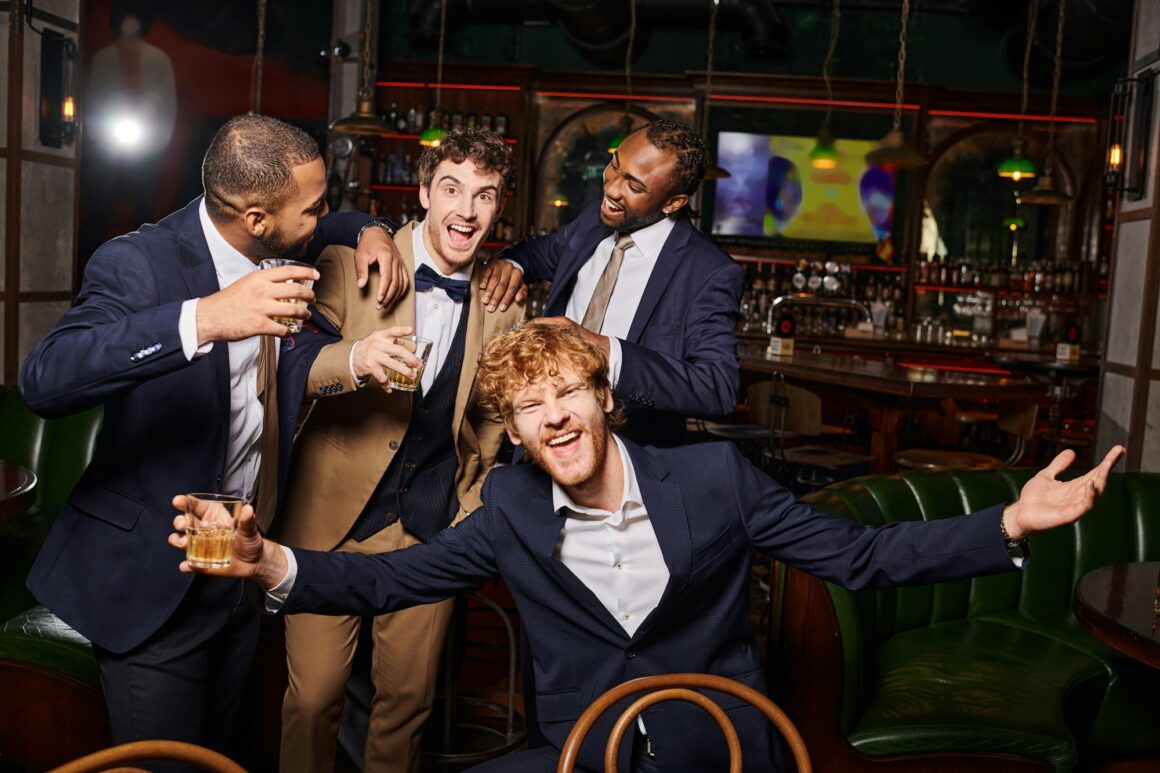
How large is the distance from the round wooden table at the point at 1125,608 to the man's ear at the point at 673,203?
1.32m

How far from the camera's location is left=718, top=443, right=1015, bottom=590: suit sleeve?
1770 mm

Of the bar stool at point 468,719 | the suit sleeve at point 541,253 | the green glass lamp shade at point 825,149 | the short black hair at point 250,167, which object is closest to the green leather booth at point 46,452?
the bar stool at point 468,719

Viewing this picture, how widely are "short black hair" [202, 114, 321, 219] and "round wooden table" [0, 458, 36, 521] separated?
1226 millimetres

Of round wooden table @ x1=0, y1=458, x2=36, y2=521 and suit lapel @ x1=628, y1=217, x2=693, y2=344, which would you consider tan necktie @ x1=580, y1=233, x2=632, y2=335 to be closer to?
suit lapel @ x1=628, y1=217, x2=693, y2=344

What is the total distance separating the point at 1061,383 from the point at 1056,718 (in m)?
4.83

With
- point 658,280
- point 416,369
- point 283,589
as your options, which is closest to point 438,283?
point 416,369

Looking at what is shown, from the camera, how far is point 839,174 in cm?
913

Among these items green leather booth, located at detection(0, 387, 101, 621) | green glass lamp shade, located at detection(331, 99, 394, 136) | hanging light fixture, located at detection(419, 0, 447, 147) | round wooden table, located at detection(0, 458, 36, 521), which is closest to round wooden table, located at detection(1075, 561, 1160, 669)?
round wooden table, located at detection(0, 458, 36, 521)

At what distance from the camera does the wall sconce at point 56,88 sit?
5.38 meters

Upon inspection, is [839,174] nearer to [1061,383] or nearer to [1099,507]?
[1061,383]

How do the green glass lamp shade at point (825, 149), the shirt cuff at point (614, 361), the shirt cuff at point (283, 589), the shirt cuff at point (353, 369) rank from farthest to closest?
the green glass lamp shade at point (825, 149) → the shirt cuff at point (614, 361) → the shirt cuff at point (353, 369) → the shirt cuff at point (283, 589)

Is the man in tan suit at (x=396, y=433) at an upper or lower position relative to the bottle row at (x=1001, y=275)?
lower

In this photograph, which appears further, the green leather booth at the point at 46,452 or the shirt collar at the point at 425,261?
the green leather booth at the point at 46,452

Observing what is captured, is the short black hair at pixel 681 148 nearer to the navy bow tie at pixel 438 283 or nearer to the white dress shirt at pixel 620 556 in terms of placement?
the navy bow tie at pixel 438 283
